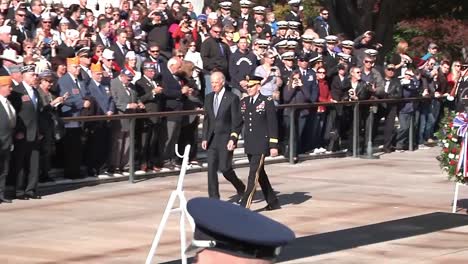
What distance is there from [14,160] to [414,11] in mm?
19049

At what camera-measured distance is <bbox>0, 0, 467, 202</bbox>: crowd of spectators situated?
17219 mm

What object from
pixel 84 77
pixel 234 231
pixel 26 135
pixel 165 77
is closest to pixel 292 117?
pixel 165 77

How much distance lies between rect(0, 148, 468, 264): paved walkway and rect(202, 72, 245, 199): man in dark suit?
34.1 inches

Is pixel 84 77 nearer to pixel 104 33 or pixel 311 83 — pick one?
pixel 104 33

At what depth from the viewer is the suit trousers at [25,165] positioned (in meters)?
16.2

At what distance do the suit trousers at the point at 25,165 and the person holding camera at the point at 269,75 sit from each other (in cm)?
548

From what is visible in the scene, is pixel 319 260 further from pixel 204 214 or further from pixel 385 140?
pixel 385 140

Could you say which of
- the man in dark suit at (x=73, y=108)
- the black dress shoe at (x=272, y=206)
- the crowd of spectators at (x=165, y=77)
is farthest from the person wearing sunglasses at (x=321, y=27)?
the black dress shoe at (x=272, y=206)

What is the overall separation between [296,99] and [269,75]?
0.89 metres

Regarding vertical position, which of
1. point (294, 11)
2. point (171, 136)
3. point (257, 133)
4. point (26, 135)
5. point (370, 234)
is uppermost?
point (294, 11)

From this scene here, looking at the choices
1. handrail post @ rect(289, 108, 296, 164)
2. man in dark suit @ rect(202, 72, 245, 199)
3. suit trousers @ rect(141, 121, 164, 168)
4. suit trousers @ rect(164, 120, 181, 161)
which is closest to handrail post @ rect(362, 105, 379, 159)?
handrail post @ rect(289, 108, 296, 164)

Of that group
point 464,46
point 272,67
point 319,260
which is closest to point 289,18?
point 272,67

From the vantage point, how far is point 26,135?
16.2m

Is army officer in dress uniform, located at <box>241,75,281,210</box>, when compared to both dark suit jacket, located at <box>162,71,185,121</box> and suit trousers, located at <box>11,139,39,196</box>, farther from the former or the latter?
dark suit jacket, located at <box>162,71,185,121</box>
